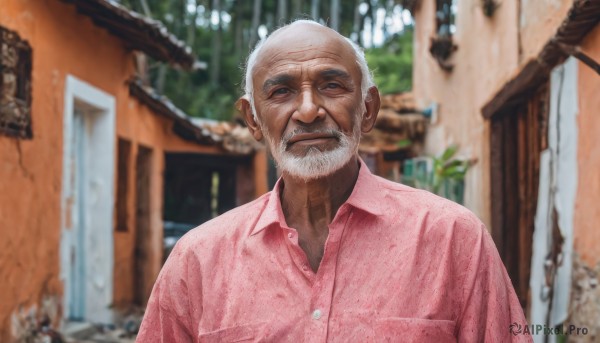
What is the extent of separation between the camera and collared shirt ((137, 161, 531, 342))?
1.93 m

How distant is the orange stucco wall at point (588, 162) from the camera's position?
4.23 m

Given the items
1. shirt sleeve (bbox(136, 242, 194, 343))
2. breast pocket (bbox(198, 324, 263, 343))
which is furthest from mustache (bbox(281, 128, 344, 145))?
breast pocket (bbox(198, 324, 263, 343))

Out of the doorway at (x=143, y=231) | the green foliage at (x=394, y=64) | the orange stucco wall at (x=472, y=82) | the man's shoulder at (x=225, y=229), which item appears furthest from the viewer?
the green foliage at (x=394, y=64)

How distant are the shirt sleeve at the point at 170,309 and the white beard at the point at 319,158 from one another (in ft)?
1.39

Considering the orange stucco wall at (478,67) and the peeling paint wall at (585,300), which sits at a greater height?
the orange stucco wall at (478,67)

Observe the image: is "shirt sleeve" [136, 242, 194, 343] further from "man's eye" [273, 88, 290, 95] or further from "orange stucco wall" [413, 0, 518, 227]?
"orange stucco wall" [413, 0, 518, 227]

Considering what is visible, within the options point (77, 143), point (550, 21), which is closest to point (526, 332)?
point (550, 21)

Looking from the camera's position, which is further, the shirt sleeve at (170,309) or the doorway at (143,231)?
the doorway at (143,231)

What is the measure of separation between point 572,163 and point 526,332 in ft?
10.0

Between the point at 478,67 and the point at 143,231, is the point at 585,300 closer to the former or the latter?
the point at 478,67

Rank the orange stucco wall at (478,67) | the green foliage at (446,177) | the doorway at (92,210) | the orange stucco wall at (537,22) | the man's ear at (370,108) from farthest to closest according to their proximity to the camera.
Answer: the green foliage at (446,177), the doorway at (92,210), the orange stucco wall at (478,67), the orange stucco wall at (537,22), the man's ear at (370,108)

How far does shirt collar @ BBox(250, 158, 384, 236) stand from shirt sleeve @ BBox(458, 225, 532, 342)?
12.1 inches

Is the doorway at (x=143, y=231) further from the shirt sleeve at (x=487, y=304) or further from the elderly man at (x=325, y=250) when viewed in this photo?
the shirt sleeve at (x=487, y=304)

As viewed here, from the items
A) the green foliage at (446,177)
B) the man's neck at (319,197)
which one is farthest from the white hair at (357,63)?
the green foliage at (446,177)
